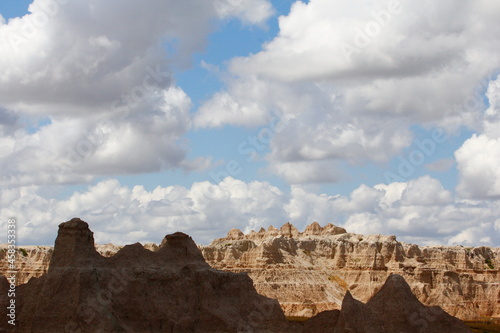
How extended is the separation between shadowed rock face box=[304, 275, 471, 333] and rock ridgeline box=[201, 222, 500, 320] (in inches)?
2766

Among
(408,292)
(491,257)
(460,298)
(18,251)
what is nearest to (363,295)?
(460,298)

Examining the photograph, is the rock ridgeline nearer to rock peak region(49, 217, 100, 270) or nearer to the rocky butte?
the rocky butte

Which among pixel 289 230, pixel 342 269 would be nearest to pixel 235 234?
pixel 289 230

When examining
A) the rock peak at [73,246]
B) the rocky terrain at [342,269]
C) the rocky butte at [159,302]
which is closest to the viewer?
the rocky butte at [159,302]

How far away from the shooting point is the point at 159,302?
212 feet

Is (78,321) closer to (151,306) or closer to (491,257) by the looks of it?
(151,306)

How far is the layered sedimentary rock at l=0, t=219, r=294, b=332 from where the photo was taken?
6072 cm

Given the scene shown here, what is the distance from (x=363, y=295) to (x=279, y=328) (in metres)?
87.4

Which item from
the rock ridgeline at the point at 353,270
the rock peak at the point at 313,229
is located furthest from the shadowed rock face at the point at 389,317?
the rock peak at the point at 313,229

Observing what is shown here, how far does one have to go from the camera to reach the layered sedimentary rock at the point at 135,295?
60719mm

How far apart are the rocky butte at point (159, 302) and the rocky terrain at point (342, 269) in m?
68.8

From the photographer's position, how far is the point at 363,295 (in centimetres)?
15088

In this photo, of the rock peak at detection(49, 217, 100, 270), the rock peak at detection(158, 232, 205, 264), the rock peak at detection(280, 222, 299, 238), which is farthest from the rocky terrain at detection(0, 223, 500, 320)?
the rock peak at detection(49, 217, 100, 270)

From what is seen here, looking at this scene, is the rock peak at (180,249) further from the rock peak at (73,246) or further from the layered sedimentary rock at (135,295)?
the rock peak at (73,246)
